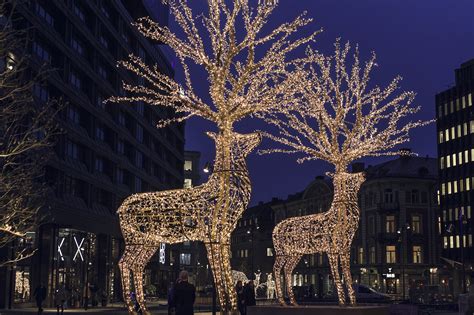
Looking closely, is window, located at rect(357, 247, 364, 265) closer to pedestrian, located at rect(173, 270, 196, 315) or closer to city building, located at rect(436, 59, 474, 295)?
city building, located at rect(436, 59, 474, 295)

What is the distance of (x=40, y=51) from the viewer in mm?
44312

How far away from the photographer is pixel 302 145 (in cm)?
2412

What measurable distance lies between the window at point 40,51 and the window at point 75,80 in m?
3.68

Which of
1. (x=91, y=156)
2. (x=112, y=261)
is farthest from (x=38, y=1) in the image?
(x=112, y=261)

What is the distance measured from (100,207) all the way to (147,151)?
655 inches

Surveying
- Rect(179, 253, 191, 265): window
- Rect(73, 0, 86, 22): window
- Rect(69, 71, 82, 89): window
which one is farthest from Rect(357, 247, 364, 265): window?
Rect(73, 0, 86, 22): window

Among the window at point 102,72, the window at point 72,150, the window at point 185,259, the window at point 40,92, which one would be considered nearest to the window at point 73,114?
the window at point 72,150

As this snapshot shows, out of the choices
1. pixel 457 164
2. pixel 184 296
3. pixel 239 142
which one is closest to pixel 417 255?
pixel 457 164

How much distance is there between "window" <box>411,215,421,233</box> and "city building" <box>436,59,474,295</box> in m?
2.55

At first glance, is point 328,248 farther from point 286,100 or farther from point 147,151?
point 147,151

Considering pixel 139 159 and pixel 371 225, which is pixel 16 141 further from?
pixel 371 225

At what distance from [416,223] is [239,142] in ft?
232

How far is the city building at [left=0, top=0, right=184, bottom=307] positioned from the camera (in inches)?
1725

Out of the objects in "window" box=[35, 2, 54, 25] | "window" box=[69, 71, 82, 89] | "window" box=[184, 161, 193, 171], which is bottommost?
"window" box=[69, 71, 82, 89]
